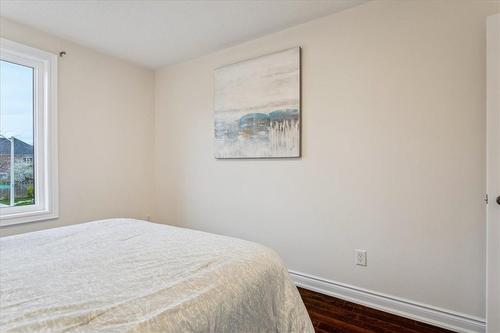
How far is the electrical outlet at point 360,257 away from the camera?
6.78ft

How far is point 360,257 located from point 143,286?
1.67 meters

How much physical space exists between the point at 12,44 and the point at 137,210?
1919mm

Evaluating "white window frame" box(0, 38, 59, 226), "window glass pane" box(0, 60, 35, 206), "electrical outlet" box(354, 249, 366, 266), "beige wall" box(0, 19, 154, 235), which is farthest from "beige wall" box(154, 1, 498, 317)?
"window glass pane" box(0, 60, 35, 206)

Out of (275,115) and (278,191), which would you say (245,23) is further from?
(278,191)

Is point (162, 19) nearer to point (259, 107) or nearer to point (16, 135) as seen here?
point (259, 107)

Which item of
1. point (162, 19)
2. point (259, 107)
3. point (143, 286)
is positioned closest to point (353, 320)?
point (143, 286)

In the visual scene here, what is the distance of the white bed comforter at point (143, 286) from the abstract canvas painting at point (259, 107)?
3.85 ft

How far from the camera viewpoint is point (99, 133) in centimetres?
287

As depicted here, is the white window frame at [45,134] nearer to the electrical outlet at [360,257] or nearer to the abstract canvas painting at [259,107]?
the abstract canvas painting at [259,107]

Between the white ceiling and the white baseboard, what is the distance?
213cm

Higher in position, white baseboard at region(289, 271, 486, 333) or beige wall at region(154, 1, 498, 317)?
beige wall at region(154, 1, 498, 317)

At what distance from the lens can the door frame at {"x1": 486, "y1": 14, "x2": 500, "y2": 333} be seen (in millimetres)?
1500

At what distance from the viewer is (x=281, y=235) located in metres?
2.46

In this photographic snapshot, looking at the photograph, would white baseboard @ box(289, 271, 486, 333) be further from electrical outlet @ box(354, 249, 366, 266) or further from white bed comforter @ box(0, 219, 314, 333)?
white bed comforter @ box(0, 219, 314, 333)
